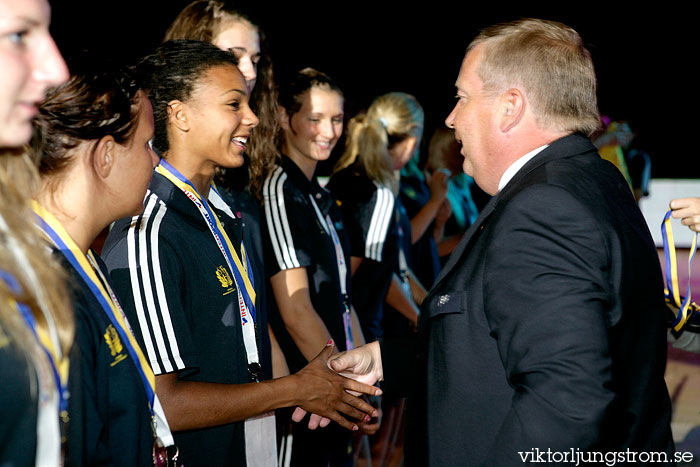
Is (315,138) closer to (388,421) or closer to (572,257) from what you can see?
(572,257)

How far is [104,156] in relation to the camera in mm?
1262

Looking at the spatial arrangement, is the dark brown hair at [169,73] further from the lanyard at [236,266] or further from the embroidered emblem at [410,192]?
the embroidered emblem at [410,192]

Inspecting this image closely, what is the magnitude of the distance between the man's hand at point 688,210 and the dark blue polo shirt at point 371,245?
1376mm

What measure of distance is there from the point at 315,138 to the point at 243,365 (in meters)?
1.29

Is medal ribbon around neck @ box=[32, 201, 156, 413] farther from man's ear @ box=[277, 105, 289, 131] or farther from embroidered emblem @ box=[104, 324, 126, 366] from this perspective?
man's ear @ box=[277, 105, 289, 131]

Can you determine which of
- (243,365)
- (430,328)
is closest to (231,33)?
(243,365)

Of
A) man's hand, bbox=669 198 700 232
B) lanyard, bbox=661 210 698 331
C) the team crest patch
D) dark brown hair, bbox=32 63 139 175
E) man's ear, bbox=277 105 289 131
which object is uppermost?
dark brown hair, bbox=32 63 139 175

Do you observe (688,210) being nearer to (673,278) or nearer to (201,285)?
(673,278)

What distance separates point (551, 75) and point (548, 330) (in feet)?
→ 1.74

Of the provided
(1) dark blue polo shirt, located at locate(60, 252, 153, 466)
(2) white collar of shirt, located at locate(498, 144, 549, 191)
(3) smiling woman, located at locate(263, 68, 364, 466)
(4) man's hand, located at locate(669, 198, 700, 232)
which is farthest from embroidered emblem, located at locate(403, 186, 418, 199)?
(1) dark blue polo shirt, located at locate(60, 252, 153, 466)

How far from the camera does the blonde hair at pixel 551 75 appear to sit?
4.40 feet

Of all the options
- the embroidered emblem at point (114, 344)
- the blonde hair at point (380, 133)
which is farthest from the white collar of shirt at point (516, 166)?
the blonde hair at point (380, 133)

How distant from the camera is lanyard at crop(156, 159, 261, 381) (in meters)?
1.70

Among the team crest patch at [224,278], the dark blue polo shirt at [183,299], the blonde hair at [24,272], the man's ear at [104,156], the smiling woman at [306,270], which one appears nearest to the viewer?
the blonde hair at [24,272]
